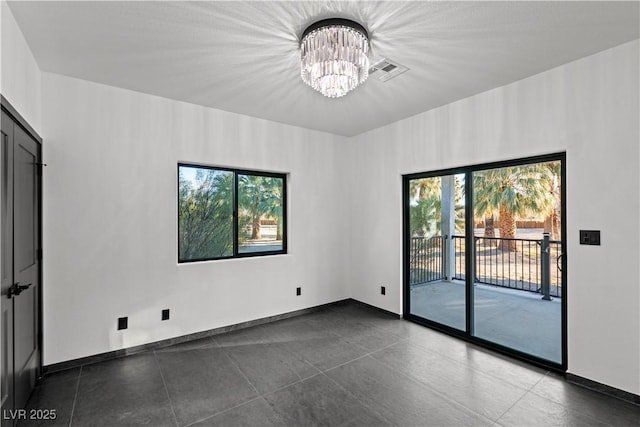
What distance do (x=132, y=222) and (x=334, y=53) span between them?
257 cm

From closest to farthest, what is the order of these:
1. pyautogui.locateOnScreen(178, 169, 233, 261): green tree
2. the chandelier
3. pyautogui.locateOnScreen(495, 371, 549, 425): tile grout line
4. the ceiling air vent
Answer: the chandelier
pyautogui.locateOnScreen(495, 371, 549, 425): tile grout line
the ceiling air vent
pyautogui.locateOnScreen(178, 169, 233, 261): green tree

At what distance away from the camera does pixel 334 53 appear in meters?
2.00

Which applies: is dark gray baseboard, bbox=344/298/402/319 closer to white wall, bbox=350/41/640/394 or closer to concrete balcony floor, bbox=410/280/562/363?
concrete balcony floor, bbox=410/280/562/363

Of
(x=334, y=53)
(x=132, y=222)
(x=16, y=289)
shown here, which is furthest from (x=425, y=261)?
(x=16, y=289)

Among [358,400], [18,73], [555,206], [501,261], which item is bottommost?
[358,400]

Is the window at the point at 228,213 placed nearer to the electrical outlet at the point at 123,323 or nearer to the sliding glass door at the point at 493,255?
the electrical outlet at the point at 123,323

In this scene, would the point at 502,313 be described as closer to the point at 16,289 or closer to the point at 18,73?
the point at 16,289

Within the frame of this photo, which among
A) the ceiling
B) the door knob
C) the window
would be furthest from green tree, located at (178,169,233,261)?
the door knob

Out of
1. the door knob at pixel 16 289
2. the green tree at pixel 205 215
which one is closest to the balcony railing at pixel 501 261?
the green tree at pixel 205 215

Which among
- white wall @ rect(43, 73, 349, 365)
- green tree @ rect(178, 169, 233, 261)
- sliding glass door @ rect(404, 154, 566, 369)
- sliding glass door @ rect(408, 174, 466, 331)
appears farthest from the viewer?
sliding glass door @ rect(408, 174, 466, 331)

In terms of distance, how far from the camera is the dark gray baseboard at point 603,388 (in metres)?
2.26

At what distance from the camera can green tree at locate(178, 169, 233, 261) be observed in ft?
11.6

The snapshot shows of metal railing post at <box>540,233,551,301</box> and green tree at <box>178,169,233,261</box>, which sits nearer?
metal railing post at <box>540,233,551,301</box>

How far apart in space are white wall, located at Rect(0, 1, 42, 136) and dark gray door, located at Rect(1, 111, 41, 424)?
0.17m
